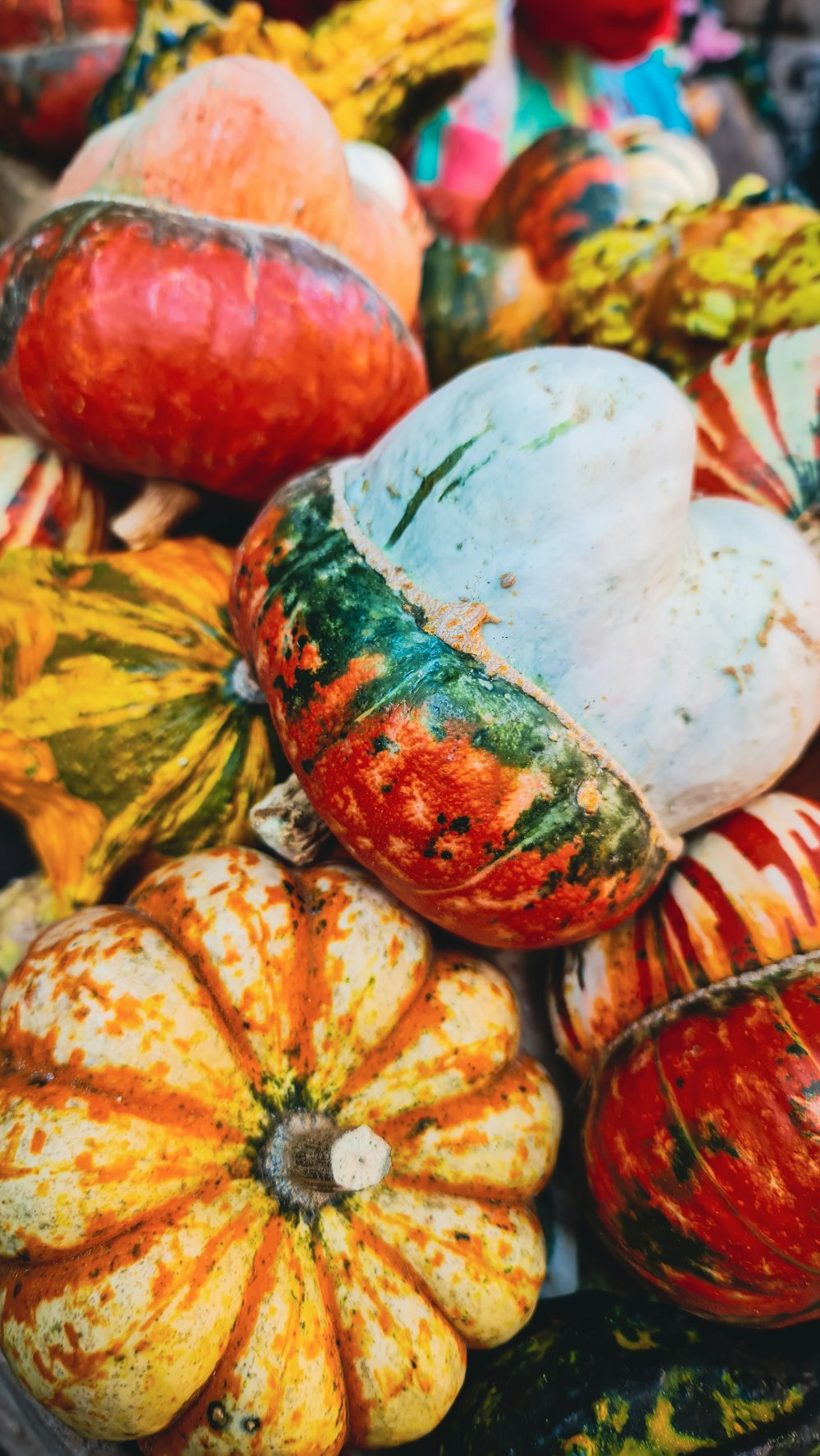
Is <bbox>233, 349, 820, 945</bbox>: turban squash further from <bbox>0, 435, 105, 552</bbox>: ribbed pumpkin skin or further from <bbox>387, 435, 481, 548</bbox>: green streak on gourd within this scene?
<bbox>0, 435, 105, 552</bbox>: ribbed pumpkin skin

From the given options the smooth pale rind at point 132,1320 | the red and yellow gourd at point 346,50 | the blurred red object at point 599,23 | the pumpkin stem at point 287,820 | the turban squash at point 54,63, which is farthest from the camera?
the blurred red object at point 599,23

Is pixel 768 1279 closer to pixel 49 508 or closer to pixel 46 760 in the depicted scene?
pixel 46 760

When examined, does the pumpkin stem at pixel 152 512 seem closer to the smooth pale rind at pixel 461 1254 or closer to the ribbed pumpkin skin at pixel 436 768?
the ribbed pumpkin skin at pixel 436 768

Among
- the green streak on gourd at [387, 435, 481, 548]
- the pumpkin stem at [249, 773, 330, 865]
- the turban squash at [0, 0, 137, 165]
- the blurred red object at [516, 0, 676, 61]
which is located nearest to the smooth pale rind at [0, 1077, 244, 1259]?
the pumpkin stem at [249, 773, 330, 865]

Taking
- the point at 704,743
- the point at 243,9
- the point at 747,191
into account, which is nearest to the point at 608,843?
the point at 704,743

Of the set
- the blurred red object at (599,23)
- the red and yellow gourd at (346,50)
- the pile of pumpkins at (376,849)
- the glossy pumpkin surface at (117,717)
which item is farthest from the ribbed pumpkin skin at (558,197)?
the glossy pumpkin surface at (117,717)

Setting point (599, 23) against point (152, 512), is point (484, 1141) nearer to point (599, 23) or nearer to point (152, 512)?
→ point (152, 512)
